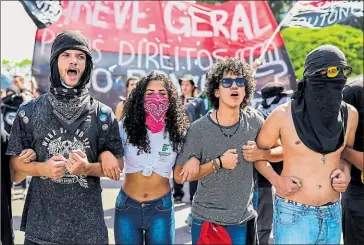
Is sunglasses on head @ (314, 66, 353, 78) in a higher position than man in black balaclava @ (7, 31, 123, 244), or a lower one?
higher

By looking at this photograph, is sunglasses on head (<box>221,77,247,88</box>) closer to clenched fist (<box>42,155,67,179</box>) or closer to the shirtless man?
the shirtless man

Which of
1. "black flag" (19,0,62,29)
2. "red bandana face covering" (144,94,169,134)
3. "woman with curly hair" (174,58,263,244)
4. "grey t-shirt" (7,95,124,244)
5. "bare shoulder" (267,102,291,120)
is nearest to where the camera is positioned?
"grey t-shirt" (7,95,124,244)

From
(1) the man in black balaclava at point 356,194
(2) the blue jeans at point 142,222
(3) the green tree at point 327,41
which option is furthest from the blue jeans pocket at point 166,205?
(3) the green tree at point 327,41

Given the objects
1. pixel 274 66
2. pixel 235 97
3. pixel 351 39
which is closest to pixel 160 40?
pixel 274 66

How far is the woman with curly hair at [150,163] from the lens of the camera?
324 cm

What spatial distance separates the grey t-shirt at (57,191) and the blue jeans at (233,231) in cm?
75

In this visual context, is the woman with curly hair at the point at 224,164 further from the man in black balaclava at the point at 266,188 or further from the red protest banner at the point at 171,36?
the red protest banner at the point at 171,36

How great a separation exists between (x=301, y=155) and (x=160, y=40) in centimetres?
493

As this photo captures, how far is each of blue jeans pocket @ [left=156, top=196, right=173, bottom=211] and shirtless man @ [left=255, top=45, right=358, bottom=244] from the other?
0.80 m

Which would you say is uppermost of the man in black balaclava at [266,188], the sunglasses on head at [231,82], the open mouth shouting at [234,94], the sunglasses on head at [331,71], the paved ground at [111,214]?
the sunglasses on head at [331,71]

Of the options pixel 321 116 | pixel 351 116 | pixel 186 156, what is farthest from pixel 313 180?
pixel 186 156

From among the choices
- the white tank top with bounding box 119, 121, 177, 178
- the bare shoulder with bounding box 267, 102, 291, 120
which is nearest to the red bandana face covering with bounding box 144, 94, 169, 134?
the white tank top with bounding box 119, 121, 177, 178

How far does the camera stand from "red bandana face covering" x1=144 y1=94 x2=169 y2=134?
3336mm

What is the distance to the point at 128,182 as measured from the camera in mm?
3348
